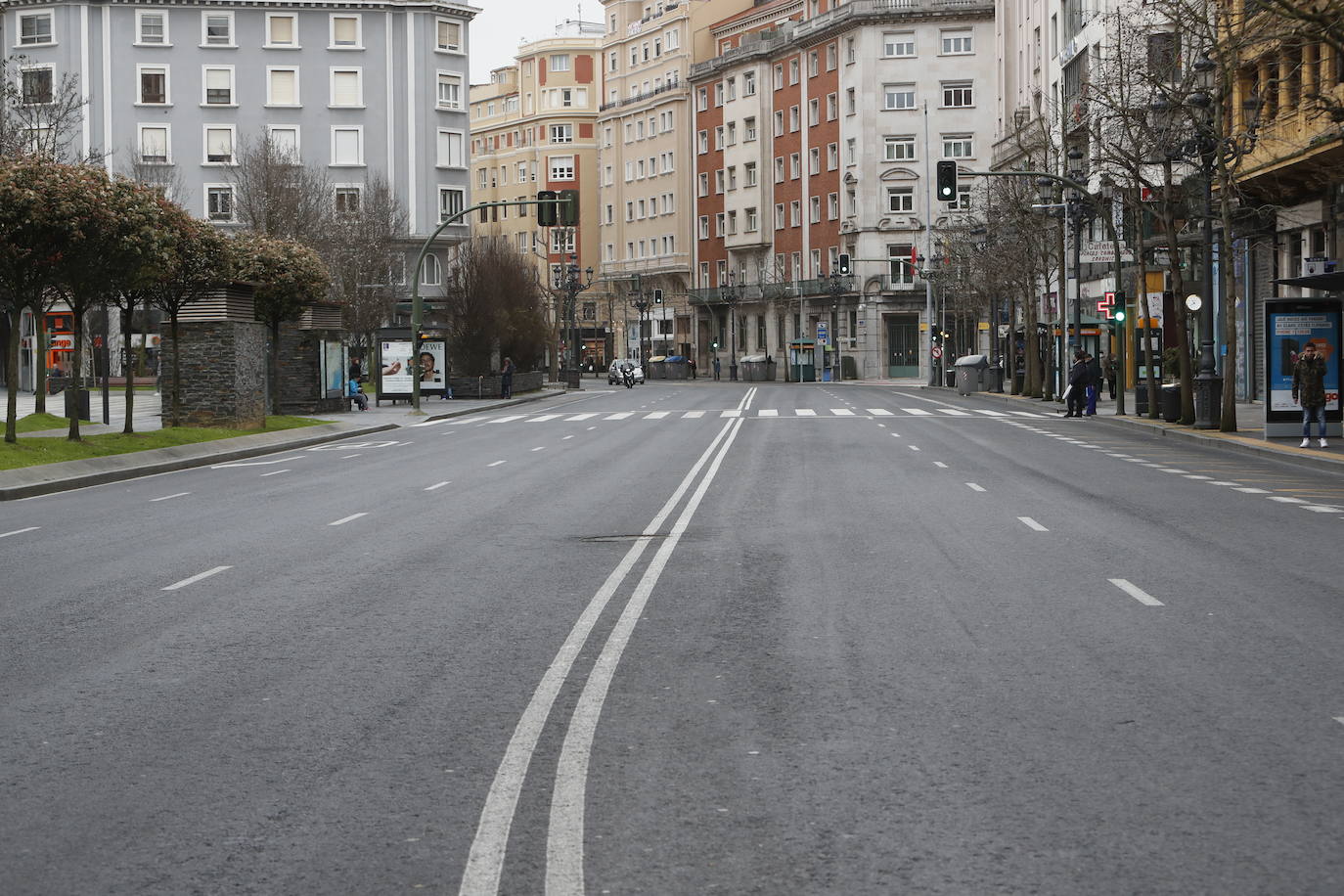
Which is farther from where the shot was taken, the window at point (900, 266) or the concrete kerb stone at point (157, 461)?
the window at point (900, 266)

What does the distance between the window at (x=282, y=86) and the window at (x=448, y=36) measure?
6.94 meters

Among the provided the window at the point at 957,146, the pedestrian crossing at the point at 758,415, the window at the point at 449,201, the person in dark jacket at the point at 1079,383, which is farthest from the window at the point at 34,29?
the person in dark jacket at the point at 1079,383

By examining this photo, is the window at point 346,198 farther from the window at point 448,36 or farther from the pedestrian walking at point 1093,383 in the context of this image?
the pedestrian walking at point 1093,383

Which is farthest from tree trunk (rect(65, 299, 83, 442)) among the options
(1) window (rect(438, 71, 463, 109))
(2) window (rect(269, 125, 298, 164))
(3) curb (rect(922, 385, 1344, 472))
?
(1) window (rect(438, 71, 463, 109))

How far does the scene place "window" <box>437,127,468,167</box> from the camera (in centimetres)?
8444

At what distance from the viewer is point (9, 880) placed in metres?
5.28

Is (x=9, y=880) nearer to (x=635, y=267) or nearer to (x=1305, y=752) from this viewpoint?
(x=1305, y=752)

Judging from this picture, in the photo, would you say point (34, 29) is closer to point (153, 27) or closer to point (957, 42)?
point (153, 27)

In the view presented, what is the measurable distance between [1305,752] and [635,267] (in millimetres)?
127758

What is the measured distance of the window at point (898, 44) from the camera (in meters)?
103

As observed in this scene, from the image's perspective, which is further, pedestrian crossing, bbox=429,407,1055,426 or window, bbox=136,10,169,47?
window, bbox=136,10,169,47

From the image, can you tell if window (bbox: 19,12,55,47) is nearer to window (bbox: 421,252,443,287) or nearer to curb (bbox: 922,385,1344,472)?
window (bbox: 421,252,443,287)

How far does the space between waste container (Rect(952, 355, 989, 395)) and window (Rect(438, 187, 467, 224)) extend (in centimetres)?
2632

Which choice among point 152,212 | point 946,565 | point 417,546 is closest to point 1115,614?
point 946,565
